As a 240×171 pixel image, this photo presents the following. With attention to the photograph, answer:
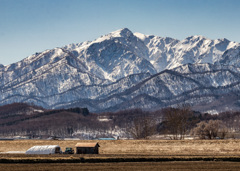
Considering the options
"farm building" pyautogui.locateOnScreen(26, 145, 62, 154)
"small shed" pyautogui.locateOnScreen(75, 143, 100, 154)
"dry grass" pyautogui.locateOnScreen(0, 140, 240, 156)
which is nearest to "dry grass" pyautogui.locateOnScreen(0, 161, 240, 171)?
"farm building" pyautogui.locateOnScreen(26, 145, 62, 154)

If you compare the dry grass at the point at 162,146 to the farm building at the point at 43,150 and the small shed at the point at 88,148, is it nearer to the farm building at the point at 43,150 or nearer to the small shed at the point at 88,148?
the small shed at the point at 88,148

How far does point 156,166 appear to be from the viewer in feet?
278

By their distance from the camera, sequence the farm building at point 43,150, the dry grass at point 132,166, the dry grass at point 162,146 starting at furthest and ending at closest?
the dry grass at point 162,146
the farm building at point 43,150
the dry grass at point 132,166

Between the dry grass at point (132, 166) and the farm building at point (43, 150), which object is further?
the farm building at point (43, 150)

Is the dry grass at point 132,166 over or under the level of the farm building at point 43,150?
under

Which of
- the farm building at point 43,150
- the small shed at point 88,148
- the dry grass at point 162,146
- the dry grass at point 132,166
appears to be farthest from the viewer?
the dry grass at point 162,146

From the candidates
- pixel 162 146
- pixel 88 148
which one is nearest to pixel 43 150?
pixel 88 148

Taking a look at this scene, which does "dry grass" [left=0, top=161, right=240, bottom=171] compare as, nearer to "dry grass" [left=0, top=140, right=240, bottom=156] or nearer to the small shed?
the small shed

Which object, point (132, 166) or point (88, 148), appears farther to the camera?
point (88, 148)

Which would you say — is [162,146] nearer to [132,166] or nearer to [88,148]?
[88,148]

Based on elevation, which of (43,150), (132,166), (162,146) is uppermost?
(43,150)

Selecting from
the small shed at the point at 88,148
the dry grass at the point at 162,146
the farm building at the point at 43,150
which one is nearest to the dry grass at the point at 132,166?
the farm building at the point at 43,150

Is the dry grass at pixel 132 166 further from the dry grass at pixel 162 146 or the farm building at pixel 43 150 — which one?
the dry grass at pixel 162 146

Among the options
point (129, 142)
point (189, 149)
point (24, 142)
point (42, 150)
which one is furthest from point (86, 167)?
point (24, 142)
